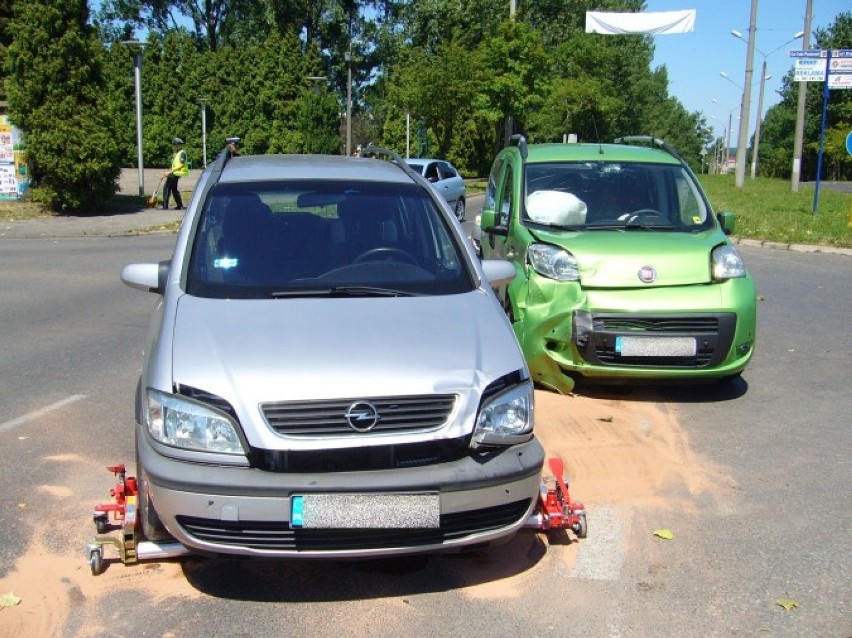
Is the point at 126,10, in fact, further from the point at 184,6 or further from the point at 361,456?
the point at 361,456

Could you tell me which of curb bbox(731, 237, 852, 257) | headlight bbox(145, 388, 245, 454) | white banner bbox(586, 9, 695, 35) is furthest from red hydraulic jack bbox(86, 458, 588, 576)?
white banner bbox(586, 9, 695, 35)

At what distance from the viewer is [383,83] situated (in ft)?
212

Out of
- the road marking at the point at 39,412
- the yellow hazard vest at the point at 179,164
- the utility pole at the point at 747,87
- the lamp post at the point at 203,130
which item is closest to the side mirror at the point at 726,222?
the road marking at the point at 39,412

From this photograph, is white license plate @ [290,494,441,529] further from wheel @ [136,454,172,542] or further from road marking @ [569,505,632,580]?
road marking @ [569,505,632,580]

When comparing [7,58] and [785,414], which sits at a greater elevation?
[7,58]

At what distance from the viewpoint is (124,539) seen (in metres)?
3.88

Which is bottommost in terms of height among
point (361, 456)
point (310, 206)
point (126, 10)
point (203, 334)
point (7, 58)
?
point (361, 456)

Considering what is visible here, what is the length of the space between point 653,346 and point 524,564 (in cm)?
281

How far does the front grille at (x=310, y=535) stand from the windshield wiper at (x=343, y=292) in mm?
1154

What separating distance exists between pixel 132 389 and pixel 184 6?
207 feet

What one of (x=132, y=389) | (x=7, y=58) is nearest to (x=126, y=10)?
(x=7, y=58)

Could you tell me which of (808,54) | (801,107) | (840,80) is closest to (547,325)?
(840,80)

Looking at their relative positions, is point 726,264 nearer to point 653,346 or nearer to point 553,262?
point 653,346

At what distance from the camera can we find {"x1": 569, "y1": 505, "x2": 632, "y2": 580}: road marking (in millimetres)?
4031
